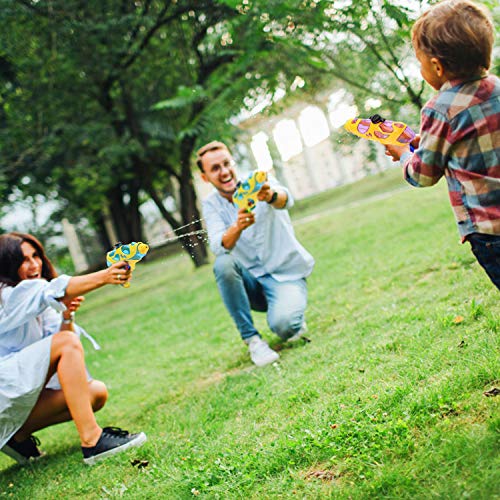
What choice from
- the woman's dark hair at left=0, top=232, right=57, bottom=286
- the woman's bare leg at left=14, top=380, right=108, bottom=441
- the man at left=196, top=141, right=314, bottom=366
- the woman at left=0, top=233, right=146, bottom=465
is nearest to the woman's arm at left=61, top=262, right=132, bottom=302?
the woman at left=0, top=233, right=146, bottom=465

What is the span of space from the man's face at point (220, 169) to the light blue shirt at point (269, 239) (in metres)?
0.14

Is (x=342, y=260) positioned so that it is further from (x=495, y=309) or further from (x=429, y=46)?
(x=429, y=46)

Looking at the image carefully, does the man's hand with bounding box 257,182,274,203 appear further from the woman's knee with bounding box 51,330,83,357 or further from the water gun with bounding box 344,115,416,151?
the woman's knee with bounding box 51,330,83,357

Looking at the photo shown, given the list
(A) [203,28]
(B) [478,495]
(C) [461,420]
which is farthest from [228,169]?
(A) [203,28]

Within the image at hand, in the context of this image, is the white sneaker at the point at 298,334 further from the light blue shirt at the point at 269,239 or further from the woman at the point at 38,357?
the woman at the point at 38,357

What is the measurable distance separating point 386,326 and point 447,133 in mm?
1948

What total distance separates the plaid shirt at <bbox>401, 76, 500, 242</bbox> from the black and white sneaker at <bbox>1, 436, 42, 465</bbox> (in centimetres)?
298

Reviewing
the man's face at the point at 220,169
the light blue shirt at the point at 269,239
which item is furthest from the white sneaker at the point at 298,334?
the man's face at the point at 220,169

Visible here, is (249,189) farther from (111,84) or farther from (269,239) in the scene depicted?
(111,84)

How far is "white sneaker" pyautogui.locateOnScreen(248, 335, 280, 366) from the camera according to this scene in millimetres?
4023

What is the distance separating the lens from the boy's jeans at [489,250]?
2096mm

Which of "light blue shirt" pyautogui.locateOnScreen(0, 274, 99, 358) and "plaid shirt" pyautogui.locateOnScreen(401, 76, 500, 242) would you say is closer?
"plaid shirt" pyautogui.locateOnScreen(401, 76, 500, 242)

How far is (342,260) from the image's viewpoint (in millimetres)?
7527

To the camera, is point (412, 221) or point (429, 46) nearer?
point (429, 46)
